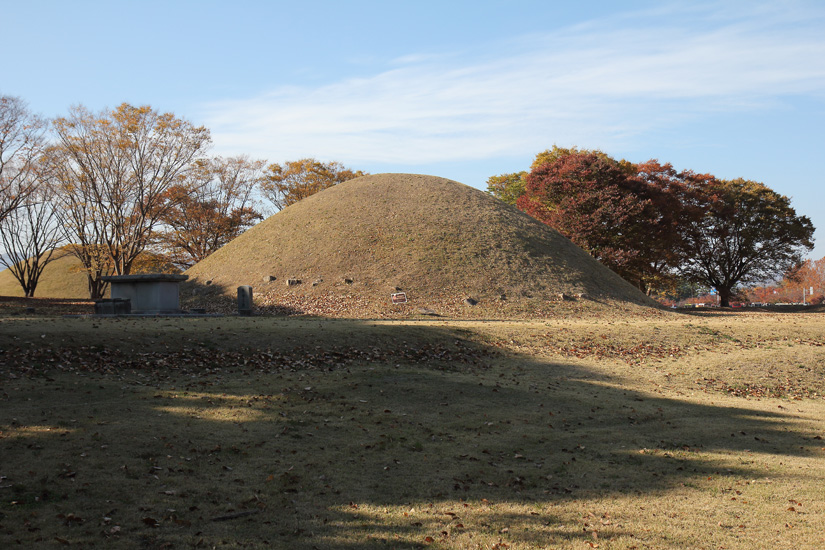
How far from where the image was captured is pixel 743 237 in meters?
47.4

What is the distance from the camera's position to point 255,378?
1201cm

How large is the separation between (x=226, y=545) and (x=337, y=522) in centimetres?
109

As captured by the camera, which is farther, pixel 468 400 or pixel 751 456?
pixel 468 400

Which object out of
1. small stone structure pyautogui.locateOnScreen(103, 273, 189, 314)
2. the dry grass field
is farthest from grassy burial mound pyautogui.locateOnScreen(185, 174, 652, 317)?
the dry grass field

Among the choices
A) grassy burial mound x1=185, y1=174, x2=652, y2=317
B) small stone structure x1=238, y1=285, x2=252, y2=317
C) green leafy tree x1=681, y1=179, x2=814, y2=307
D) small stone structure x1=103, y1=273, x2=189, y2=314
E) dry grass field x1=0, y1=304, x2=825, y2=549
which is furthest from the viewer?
green leafy tree x1=681, y1=179, x2=814, y2=307

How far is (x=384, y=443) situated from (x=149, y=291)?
61.7ft

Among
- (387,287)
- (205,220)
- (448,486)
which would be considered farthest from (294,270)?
(448,486)

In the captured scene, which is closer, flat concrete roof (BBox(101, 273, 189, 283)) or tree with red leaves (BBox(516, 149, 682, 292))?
flat concrete roof (BBox(101, 273, 189, 283))

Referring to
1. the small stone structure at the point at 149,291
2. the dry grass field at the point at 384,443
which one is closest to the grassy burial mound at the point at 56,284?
the small stone structure at the point at 149,291

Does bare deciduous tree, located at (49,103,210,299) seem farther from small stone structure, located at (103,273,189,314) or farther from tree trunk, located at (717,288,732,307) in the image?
tree trunk, located at (717,288,732,307)

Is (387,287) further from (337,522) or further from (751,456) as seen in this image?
(337,522)

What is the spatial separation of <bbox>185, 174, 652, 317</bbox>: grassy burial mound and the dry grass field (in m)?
11.4

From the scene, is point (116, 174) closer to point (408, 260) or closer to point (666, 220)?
point (408, 260)

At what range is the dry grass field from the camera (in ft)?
18.6
